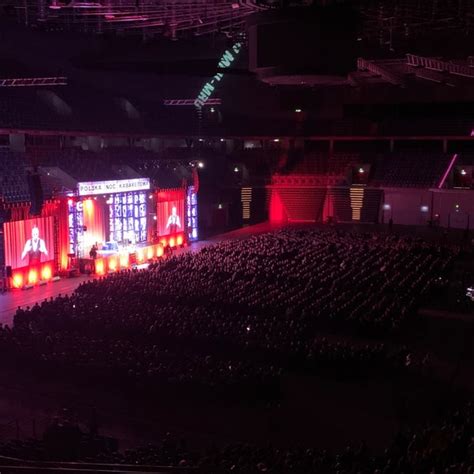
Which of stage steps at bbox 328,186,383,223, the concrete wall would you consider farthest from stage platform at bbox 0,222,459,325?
the concrete wall

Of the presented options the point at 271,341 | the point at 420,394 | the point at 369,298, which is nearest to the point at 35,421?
the point at 271,341

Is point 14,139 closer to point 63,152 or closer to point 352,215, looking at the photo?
point 63,152

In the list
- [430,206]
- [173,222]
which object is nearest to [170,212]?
[173,222]

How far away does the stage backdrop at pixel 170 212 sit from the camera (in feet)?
108

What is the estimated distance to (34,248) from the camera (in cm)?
2508

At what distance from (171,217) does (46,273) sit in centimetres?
928

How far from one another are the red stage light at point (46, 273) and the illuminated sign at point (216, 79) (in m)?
14.6

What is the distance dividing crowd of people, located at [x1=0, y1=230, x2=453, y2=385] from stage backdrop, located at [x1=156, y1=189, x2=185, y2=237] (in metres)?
7.17

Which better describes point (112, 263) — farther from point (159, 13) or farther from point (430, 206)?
point (430, 206)

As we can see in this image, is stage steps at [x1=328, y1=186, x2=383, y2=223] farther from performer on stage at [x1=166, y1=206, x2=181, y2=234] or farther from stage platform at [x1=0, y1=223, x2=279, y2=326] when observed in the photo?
stage platform at [x1=0, y1=223, x2=279, y2=326]

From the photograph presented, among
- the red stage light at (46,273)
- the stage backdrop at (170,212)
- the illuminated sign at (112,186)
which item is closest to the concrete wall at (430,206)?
the stage backdrop at (170,212)

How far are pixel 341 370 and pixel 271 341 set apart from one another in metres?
1.66

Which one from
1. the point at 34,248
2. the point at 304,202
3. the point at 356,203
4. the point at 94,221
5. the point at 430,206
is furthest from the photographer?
the point at 304,202

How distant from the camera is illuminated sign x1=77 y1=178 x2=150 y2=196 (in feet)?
88.7
